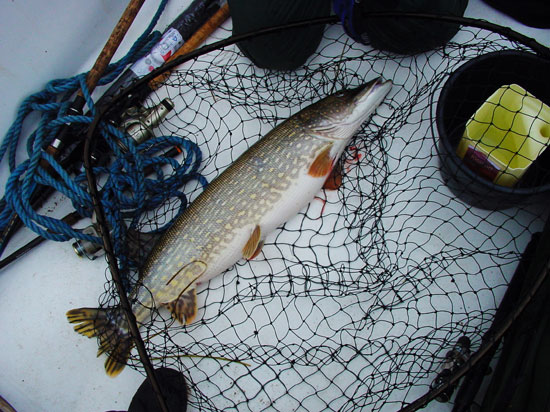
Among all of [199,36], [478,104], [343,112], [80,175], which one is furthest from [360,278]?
[199,36]

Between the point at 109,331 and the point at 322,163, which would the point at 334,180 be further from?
the point at 109,331

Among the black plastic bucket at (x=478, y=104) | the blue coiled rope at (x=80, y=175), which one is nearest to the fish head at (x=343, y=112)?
the black plastic bucket at (x=478, y=104)

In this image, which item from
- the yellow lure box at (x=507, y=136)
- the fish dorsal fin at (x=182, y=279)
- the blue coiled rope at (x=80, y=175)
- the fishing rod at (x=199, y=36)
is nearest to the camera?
the yellow lure box at (x=507, y=136)

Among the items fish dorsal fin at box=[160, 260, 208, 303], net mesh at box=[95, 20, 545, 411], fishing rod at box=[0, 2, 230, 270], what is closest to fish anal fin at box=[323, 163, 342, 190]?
net mesh at box=[95, 20, 545, 411]

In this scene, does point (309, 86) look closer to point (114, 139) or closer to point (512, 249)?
point (114, 139)

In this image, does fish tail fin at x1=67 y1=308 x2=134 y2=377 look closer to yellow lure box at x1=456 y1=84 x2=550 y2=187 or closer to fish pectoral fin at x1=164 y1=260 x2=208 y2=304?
fish pectoral fin at x1=164 y1=260 x2=208 y2=304

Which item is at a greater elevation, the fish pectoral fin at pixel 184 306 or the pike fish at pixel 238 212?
the pike fish at pixel 238 212

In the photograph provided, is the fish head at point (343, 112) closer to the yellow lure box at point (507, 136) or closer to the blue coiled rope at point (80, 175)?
the yellow lure box at point (507, 136)

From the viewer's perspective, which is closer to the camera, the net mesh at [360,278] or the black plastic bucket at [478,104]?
the black plastic bucket at [478,104]

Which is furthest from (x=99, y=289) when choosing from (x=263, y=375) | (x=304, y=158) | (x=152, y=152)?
(x=304, y=158)
